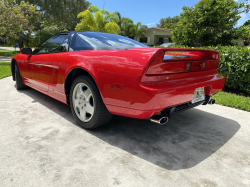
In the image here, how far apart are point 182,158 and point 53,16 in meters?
23.4

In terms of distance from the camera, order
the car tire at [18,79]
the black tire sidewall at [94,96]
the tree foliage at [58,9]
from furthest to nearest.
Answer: the tree foliage at [58,9] → the car tire at [18,79] → the black tire sidewall at [94,96]

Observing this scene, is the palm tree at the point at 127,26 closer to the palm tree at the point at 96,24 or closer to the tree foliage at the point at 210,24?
the palm tree at the point at 96,24

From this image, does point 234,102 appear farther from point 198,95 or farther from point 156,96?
point 156,96

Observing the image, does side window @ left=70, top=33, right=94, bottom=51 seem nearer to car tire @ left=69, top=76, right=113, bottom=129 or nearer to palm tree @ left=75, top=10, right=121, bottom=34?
car tire @ left=69, top=76, right=113, bottom=129

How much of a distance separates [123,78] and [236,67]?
4.14 m

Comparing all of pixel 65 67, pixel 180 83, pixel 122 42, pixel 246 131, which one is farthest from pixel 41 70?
pixel 246 131

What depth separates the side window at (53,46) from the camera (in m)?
3.22

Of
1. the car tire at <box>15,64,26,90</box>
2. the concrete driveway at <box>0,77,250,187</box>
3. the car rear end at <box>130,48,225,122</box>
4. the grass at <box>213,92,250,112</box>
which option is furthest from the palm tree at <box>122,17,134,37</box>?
the car rear end at <box>130,48,225,122</box>

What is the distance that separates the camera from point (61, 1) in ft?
69.7

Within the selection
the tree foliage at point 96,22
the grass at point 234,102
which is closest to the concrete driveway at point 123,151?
the grass at point 234,102

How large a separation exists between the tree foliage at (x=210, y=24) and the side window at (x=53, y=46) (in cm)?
715

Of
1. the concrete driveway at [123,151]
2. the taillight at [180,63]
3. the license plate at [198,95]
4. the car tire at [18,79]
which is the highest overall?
the taillight at [180,63]

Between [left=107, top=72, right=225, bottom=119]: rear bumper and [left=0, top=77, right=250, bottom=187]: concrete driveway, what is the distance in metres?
0.45

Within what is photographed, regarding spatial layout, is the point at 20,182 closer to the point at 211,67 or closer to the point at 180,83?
the point at 180,83
